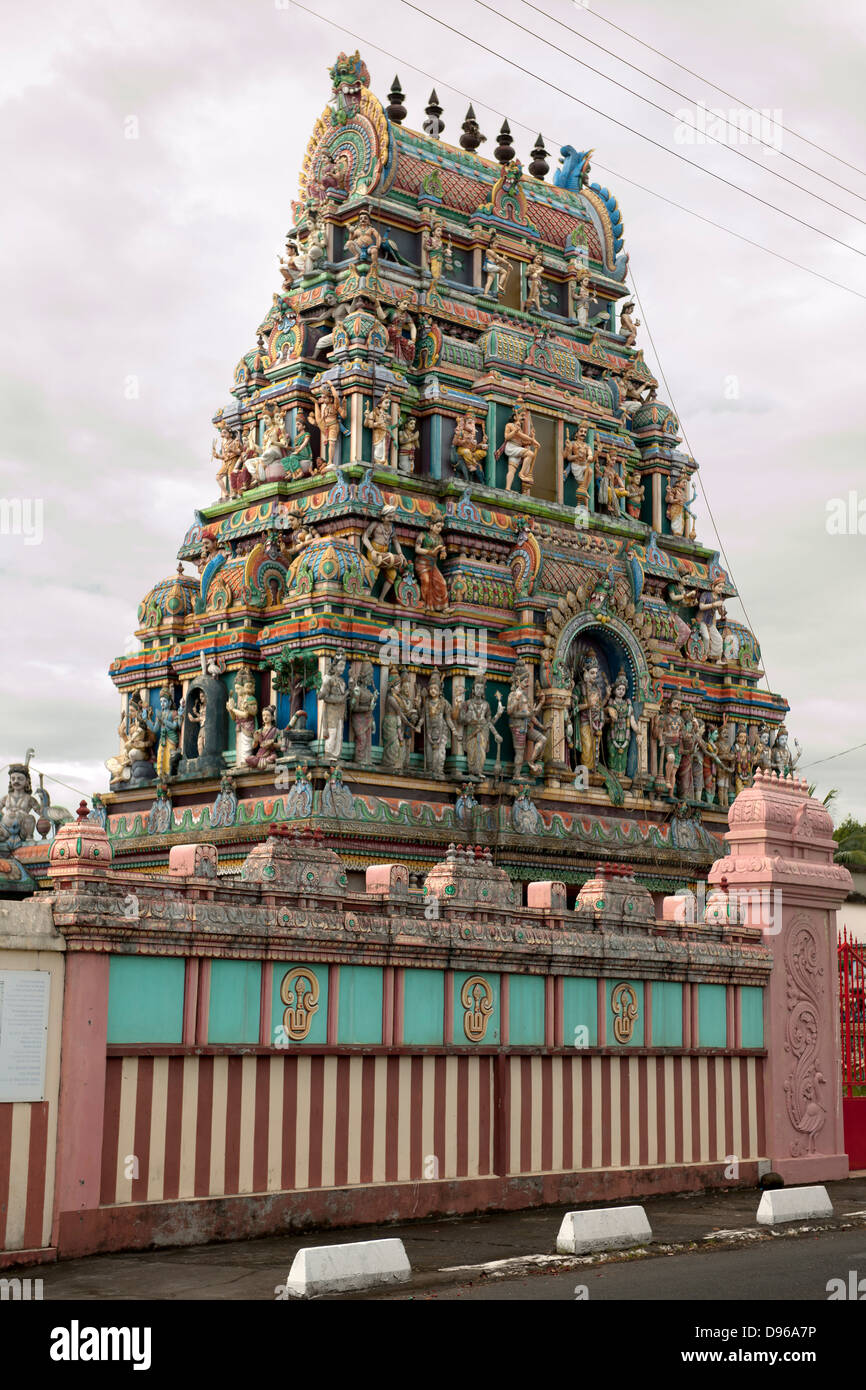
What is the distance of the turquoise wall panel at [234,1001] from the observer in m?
16.3

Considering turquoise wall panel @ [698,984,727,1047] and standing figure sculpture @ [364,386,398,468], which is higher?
standing figure sculpture @ [364,386,398,468]

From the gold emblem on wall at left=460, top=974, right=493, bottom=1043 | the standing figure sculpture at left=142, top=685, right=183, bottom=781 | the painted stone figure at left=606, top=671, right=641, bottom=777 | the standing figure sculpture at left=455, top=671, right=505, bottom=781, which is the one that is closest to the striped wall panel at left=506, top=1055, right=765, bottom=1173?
the gold emblem on wall at left=460, top=974, right=493, bottom=1043

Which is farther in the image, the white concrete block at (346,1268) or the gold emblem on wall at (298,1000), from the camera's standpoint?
the gold emblem on wall at (298,1000)

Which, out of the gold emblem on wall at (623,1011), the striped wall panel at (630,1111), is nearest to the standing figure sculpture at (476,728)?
the striped wall panel at (630,1111)

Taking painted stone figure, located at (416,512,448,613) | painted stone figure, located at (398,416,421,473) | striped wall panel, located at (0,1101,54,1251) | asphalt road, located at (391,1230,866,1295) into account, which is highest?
painted stone figure, located at (398,416,421,473)

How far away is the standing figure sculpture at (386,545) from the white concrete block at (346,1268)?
21682 millimetres

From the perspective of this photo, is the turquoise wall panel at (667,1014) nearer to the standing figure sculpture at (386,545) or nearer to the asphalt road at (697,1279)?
the asphalt road at (697,1279)

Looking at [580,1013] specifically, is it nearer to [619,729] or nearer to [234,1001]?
[234,1001]

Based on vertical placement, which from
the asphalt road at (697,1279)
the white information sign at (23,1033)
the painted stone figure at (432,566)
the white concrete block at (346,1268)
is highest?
the painted stone figure at (432,566)

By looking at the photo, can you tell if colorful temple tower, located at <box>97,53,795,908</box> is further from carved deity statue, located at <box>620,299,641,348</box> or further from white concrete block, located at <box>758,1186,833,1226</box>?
white concrete block, located at <box>758,1186,833,1226</box>

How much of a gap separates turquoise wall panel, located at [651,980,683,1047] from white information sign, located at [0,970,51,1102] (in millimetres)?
8994

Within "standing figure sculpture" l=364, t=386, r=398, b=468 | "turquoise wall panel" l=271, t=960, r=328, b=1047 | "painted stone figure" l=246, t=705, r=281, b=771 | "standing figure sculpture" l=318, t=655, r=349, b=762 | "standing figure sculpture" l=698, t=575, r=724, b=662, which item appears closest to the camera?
"turquoise wall panel" l=271, t=960, r=328, b=1047

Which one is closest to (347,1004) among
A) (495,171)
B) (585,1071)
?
(585,1071)

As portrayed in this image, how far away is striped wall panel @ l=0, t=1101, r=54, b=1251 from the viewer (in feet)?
46.4
